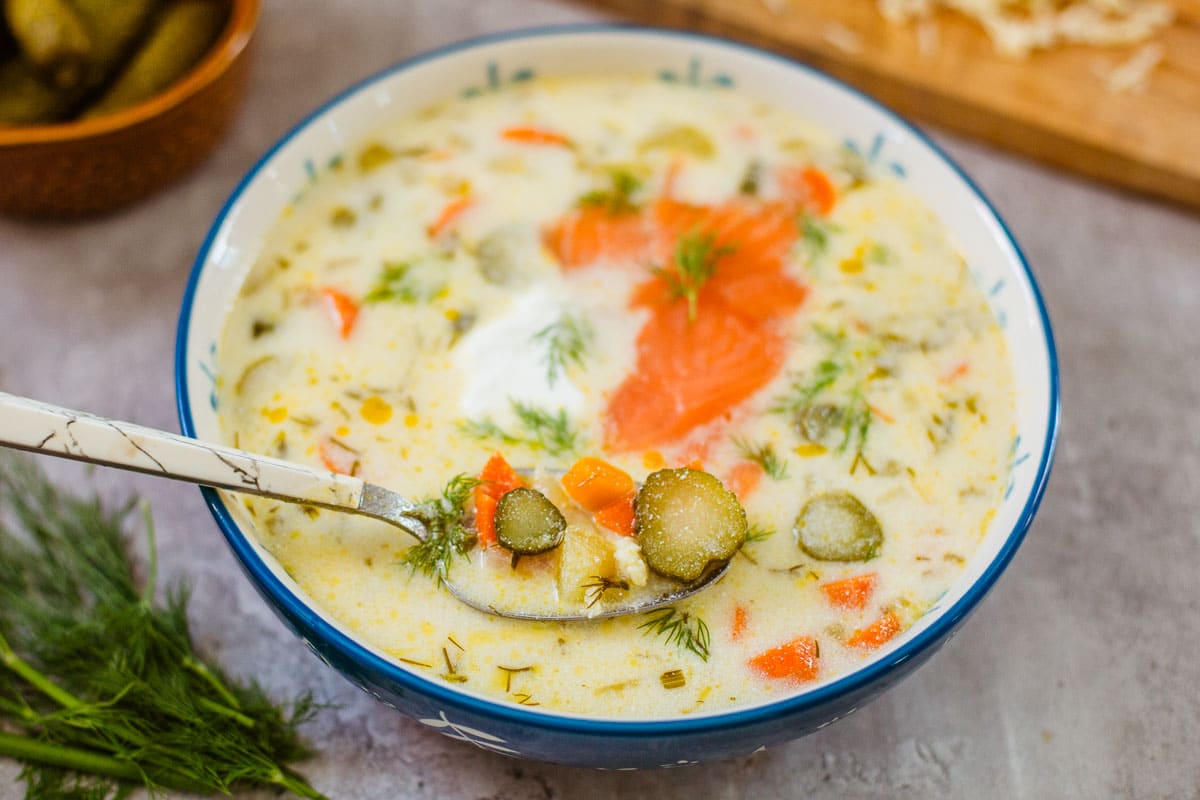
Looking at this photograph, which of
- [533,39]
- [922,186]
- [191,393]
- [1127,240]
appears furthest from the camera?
[1127,240]

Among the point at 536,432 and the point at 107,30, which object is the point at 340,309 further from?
the point at 107,30

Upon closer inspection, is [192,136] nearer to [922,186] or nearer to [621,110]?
[621,110]

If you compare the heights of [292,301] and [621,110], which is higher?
[621,110]

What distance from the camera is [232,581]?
2.44 metres

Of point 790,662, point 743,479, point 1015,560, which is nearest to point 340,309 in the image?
point 743,479

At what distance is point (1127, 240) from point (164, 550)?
103 inches

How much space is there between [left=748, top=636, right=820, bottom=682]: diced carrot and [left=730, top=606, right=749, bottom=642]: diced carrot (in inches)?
1.9

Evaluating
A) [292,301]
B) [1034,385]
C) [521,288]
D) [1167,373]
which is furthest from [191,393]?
[1167,373]

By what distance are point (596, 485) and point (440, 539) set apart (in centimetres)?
30

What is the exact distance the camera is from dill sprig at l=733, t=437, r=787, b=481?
217 centimetres

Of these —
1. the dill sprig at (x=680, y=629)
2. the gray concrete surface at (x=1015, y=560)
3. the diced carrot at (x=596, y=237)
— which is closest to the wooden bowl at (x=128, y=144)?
the gray concrete surface at (x=1015, y=560)

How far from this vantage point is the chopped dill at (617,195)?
8.55 ft

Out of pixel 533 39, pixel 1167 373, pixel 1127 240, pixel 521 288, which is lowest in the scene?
pixel 1167 373

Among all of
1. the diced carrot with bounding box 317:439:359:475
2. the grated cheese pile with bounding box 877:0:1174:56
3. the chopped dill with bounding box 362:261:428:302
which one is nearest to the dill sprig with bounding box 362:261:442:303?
the chopped dill with bounding box 362:261:428:302
